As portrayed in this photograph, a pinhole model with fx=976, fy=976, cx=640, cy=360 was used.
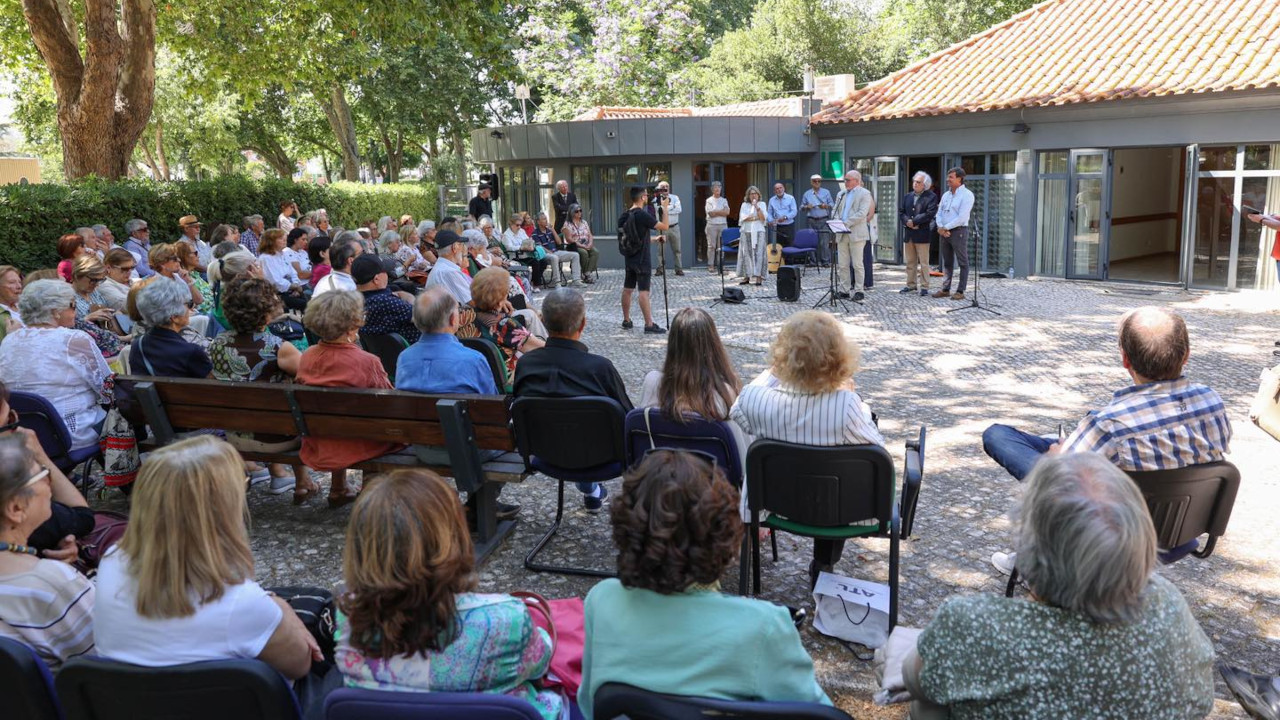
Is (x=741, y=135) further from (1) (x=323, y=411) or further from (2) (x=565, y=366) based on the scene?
(1) (x=323, y=411)

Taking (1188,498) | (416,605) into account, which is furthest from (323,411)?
(1188,498)

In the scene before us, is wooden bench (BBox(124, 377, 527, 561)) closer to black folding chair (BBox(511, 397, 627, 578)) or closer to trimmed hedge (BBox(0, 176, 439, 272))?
black folding chair (BBox(511, 397, 627, 578))

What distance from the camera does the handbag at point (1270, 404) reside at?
4.02 m

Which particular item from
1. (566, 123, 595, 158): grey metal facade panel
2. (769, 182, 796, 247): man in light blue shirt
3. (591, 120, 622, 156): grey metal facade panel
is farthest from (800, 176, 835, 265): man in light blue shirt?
(566, 123, 595, 158): grey metal facade panel

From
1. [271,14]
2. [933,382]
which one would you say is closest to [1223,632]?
[933,382]

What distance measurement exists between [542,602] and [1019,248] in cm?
1582

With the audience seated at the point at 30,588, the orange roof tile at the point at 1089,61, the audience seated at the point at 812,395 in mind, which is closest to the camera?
the audience seated at the point at 30,588

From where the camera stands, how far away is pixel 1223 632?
397 cm

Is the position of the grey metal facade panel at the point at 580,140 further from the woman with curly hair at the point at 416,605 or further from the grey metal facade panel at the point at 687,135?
Answer: the woman with curly hair at the point at 416,605

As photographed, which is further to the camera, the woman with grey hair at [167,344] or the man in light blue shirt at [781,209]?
the man in light blue shirt at [781,209]

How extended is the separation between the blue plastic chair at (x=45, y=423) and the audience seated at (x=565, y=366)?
230 centimetres

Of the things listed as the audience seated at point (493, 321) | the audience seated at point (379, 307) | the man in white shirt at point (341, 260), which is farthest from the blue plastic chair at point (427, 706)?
the man in white shirt at point (341, 260)

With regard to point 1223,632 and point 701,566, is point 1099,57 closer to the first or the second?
point 1223,632

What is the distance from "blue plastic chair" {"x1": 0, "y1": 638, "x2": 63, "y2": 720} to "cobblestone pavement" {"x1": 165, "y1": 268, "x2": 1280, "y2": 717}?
85.0 inches
